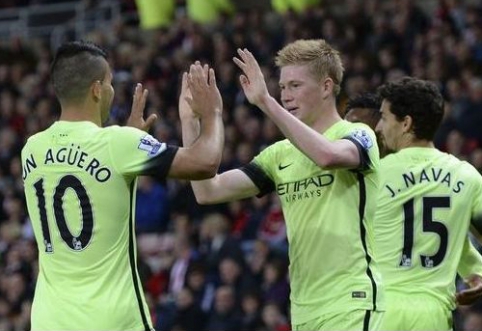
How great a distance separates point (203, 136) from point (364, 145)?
0.96 metres

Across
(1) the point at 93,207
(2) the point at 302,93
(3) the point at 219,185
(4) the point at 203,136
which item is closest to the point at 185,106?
(3) the point at 219,185

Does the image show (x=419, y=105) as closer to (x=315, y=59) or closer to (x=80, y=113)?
(x=315, y=59)

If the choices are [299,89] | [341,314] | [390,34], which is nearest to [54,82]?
[299,89]

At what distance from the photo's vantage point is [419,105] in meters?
8.09

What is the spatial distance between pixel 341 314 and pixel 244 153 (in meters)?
9.56

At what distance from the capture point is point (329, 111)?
744cm

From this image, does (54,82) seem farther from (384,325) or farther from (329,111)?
(384,325)

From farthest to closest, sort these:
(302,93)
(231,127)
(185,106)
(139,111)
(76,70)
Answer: (231,127) → (139,111) → (185,106) → (302,93) → (76,70)

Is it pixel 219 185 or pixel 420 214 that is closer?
pixel 219 185

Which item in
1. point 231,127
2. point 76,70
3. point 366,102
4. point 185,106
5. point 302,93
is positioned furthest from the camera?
point 231,127

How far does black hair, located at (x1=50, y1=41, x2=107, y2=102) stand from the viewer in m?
6.88

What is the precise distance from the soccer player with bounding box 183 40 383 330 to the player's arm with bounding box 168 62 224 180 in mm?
224

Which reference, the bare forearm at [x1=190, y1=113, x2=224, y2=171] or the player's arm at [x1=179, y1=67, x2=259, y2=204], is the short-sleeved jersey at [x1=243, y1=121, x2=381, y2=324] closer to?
the player's arm at [x1=179, y1=67, x2=259, y2=204]

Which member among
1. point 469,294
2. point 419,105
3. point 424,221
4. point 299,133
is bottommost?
point 469,294
